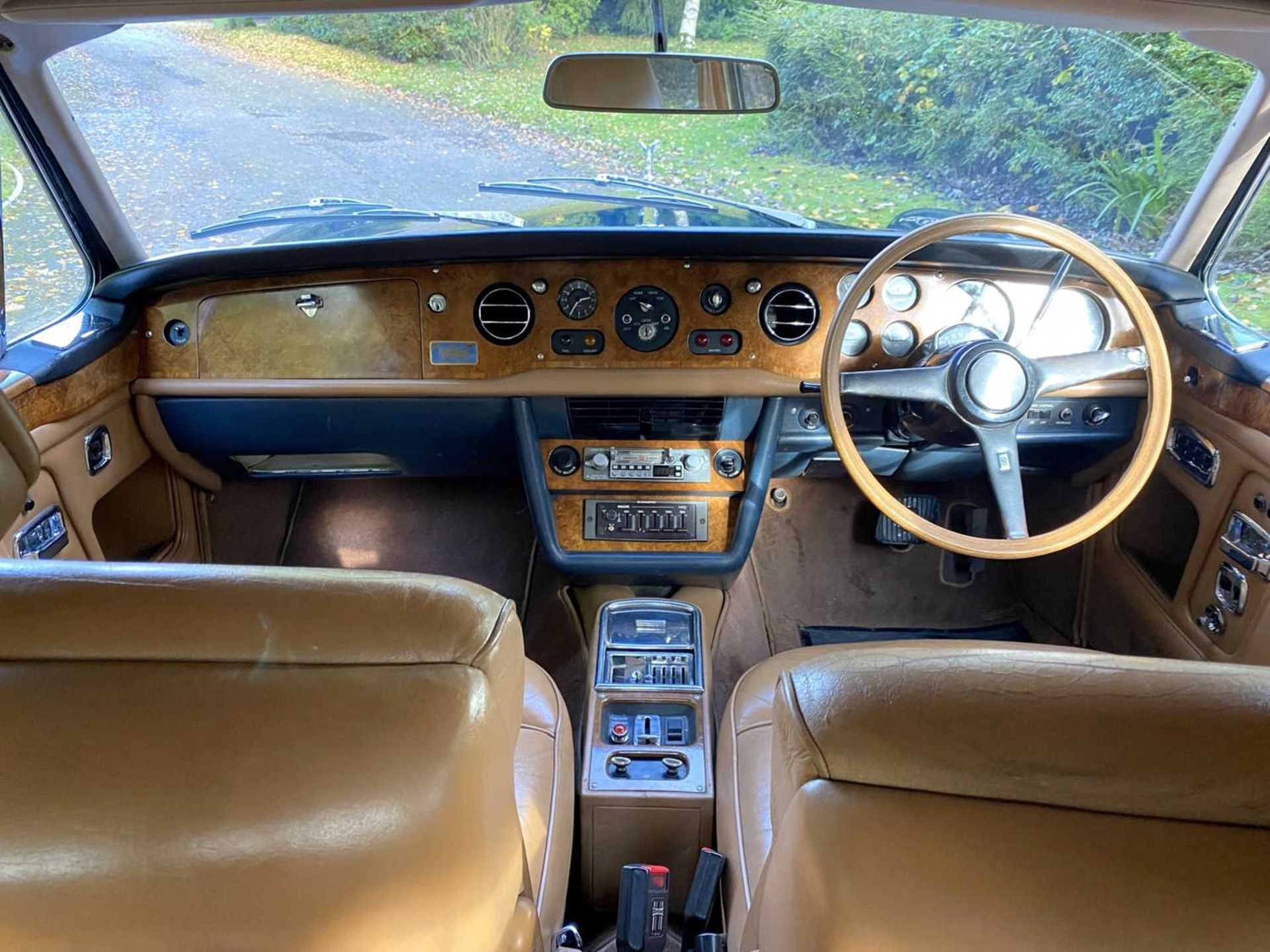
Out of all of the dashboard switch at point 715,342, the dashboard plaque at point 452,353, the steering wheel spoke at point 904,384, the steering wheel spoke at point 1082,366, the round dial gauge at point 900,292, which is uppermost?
the steering wheel spoke at point 1082,366

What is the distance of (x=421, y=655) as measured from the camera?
0.72 meters

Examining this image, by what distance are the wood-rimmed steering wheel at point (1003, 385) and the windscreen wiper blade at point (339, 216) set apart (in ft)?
3.27

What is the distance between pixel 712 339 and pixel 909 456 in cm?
66

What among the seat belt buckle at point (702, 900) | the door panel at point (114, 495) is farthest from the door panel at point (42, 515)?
the seat belt buckle at point (702, 900)

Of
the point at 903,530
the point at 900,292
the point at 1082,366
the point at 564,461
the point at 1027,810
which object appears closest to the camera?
the point at 1027,810

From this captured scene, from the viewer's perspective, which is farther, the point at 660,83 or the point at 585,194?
the point at 585,194

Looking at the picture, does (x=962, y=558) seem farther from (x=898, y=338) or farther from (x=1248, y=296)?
(x=1248, y=296)

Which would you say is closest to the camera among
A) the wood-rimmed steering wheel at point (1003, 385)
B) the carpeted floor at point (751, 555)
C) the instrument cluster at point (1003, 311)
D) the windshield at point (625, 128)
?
the wood-rimmed steering wheel at point (1003, 385)

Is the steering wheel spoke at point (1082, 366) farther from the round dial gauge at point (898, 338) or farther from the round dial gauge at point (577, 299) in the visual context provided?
the round dial gauge at point (577, 299)

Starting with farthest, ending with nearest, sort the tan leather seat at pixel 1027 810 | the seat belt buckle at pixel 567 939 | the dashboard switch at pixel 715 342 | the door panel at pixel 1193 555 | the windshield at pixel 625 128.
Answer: the dashboard switch at pixel 715 342, the door panel at pixel 1193 555, the windshield at pixel 625 128, the seat belt buckle at pixel 567 939, the tan leather seat at pixel 1027 810

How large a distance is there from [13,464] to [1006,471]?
184 centimetres

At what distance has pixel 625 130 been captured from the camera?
227cm

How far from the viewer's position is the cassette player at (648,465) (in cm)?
257

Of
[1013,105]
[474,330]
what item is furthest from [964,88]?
[474,330]
